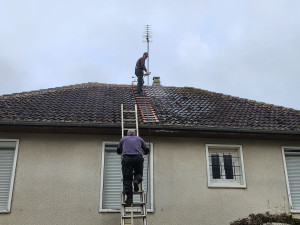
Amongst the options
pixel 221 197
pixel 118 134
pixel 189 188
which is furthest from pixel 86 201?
pixel 221 197

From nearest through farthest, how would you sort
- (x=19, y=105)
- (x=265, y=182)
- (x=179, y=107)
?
(x=265, y=182), (x=19, y=105), (x=179, y=107)

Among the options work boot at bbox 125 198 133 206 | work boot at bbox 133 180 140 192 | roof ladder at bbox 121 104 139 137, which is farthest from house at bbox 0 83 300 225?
work boot at bbox 125 198 133 206

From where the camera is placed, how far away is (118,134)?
33.3ft

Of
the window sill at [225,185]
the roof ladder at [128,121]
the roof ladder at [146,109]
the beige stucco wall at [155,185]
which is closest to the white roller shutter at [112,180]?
the beige stucco wall at [155,185]

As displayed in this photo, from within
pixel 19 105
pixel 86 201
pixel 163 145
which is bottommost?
pixel 86 201

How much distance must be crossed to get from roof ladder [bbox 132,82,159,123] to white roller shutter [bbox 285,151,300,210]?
3856 mm

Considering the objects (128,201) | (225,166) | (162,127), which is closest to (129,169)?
(128,201)

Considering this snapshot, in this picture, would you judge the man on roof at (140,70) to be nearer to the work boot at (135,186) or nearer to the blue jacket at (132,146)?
the blue jacket at (132,146)

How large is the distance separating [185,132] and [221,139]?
3.68ft

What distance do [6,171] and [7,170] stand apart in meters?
0.03

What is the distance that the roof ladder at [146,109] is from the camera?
10.5 metres

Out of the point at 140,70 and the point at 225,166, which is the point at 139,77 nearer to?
the point at 140,70

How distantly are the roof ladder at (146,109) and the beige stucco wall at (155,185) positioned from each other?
0.58 m

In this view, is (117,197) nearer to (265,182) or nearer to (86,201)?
(86,201)
